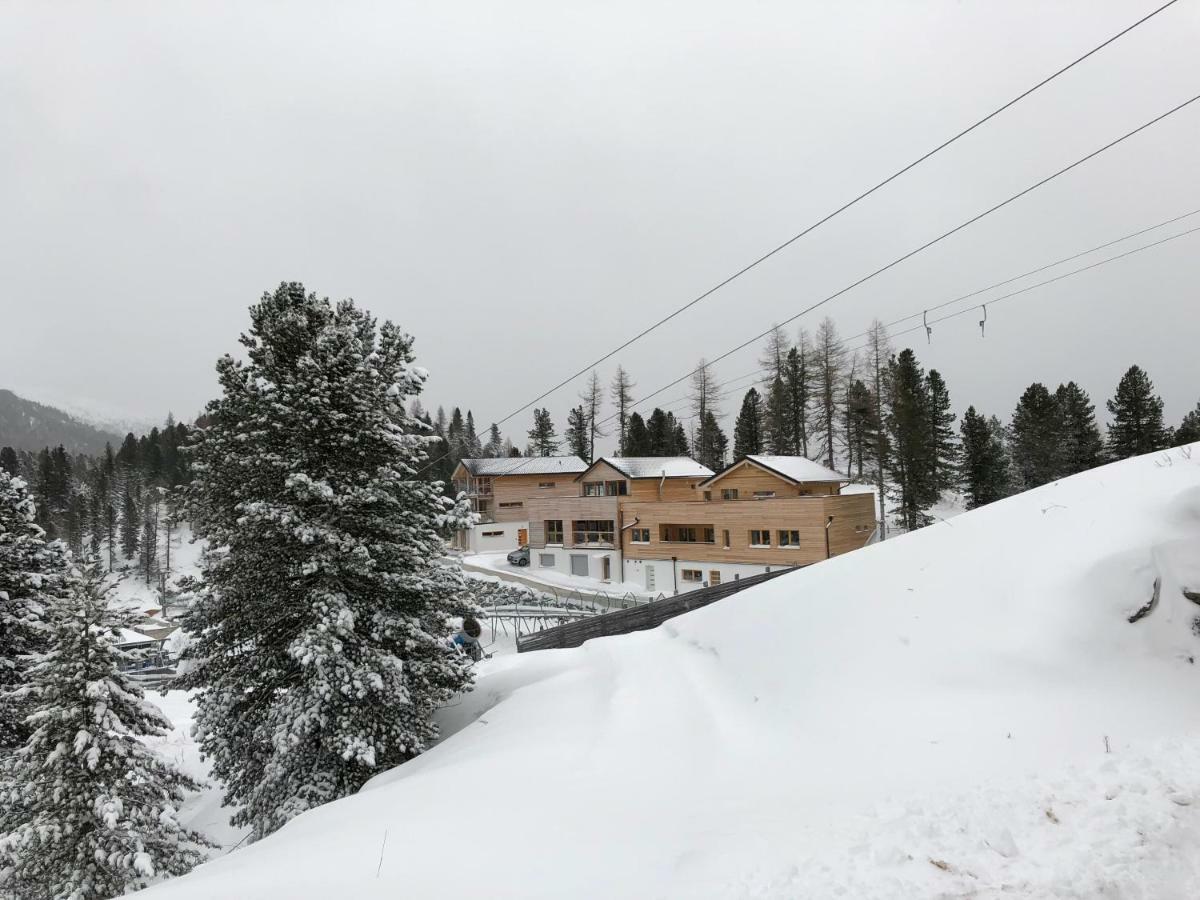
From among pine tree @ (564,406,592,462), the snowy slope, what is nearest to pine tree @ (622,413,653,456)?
pine tree @ (564,406,592,462)

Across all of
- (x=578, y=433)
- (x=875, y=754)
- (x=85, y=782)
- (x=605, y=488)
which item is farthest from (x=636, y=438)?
A: (x=875, y=754)

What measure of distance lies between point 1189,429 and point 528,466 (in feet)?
195

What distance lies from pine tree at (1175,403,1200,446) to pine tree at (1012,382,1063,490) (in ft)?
27.2

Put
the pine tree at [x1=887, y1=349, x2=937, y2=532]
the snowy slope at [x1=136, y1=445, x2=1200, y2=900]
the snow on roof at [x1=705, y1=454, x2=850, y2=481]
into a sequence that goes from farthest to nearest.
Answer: the pine tree at [x1=887, y1=349, x2=937, y2=532]
the snow on roof at [x1=705, y1=454, x2=850, y2=481]
the snowy slope at [x1=136, y1=445, x2=1200, y2=900]

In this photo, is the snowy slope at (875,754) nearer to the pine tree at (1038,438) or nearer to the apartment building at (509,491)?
the pine tree at (1038,438)

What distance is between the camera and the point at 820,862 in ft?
13.2

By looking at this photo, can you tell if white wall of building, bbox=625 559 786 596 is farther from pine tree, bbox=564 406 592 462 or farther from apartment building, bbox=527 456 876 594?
pine tree, bbox=564 406 592 462

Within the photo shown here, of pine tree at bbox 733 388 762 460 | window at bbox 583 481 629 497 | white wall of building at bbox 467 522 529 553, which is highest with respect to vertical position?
pine tree at bbox 733 388 762 460

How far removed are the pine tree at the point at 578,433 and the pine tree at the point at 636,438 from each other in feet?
18.9

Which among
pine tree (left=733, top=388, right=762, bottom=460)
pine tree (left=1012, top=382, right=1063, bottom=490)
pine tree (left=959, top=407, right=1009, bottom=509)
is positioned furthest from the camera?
pine tree (left=733, top=388, right=762, bottom=460)

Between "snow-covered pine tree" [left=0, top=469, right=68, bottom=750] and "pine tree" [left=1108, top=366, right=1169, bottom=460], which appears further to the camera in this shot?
"pine tree" [left=1108, top=366, right=1169, bottom=460]

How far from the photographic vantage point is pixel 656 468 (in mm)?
44250

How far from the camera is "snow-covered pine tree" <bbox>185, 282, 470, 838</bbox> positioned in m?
10.3

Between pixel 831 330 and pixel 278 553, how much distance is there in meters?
55.8
